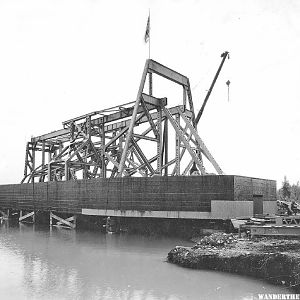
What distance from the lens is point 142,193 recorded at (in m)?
23.5

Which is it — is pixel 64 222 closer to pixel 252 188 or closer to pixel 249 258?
pixel 252 188

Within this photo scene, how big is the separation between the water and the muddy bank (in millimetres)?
378

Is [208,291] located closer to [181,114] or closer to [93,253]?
[93,253]

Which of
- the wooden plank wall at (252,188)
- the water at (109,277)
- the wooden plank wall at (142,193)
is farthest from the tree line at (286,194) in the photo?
the water at (109,277)

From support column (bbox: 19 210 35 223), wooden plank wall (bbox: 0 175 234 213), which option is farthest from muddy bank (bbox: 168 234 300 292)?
support column (bbox: 19 210 35 223)

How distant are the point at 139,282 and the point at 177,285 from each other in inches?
54.0

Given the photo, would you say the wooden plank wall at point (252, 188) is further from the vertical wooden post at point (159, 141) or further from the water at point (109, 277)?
the vertical wooden post at point (159, 141)

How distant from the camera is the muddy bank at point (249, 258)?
1109 centimetres

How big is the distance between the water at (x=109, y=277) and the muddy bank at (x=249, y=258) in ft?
1.24

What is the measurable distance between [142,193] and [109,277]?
1090 cm

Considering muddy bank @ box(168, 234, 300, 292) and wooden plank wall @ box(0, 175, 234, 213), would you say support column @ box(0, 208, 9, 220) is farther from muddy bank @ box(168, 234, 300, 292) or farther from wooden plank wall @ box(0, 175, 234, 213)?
muddy bank @ box(168, 234, 300, 292)

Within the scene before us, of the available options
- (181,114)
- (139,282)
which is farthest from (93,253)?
(181,114)

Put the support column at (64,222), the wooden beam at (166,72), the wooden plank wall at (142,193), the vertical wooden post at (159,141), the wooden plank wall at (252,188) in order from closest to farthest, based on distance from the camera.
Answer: the wooden plank wall at (142,193), the wooden plank wall at (252,188), the wooden beam at (166,72), the vertical wooden post at (159,141), the support column at (64,222)

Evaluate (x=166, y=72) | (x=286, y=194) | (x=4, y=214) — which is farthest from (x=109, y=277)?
(x=286, y=194)
